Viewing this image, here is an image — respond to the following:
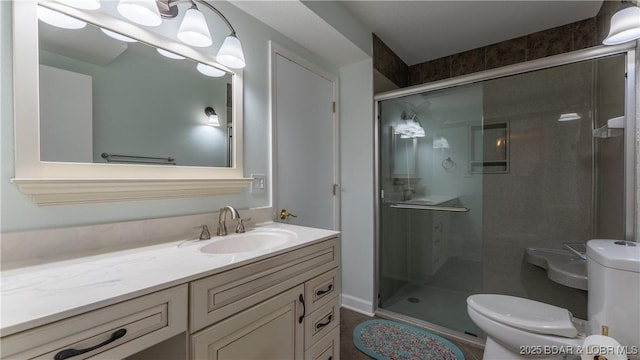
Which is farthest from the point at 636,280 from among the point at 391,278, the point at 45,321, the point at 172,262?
the point at 45,321

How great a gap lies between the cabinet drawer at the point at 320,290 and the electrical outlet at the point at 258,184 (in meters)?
0.67

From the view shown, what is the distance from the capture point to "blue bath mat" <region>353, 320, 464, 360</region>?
5.36 feet

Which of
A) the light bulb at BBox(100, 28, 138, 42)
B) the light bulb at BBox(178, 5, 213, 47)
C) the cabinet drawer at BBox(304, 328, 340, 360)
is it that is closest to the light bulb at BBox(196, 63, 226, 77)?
the light bulb at BBox(178, 5, 213, 47)

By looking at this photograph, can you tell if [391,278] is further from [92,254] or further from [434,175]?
[92,254]

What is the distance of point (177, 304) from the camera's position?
716 millimetres

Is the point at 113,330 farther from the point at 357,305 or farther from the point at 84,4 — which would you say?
the point at 357,305

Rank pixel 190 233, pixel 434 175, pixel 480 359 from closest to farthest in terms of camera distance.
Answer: pixel 190 233, pixel 480 359, pixel 434 175

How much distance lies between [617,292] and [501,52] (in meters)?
2.17

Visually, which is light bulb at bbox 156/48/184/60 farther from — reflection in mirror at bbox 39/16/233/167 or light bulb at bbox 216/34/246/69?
light bulb at bbox 216/34/246/69

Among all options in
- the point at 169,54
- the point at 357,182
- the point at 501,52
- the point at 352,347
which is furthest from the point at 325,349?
the point at 501,52

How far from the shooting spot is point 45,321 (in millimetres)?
521

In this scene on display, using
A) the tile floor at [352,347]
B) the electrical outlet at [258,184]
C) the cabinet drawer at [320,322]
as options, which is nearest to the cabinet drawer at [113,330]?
the cabinet drawer at [320,322]

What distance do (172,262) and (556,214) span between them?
2565mm

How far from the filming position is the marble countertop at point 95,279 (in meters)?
0.54
